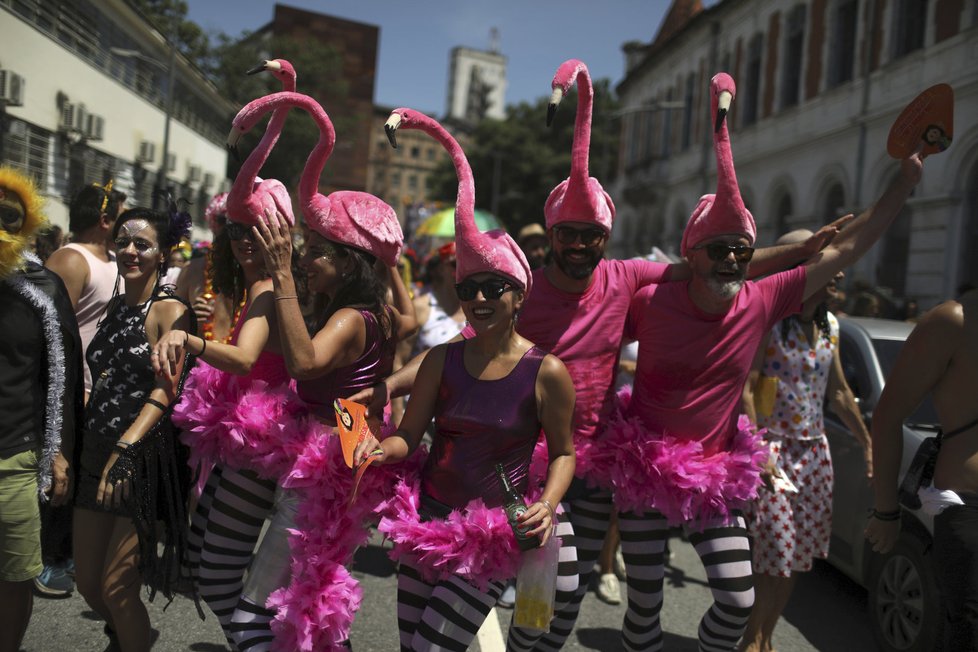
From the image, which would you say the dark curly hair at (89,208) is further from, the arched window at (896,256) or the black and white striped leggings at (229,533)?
the arched window at (896,256)

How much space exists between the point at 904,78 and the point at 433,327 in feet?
53.1

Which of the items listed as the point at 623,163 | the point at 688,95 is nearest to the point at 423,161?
the point at 623,163

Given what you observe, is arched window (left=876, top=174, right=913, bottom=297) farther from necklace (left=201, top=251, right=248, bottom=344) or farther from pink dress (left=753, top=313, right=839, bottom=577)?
necklace (left=201, top=251, right=248, bottom=344)

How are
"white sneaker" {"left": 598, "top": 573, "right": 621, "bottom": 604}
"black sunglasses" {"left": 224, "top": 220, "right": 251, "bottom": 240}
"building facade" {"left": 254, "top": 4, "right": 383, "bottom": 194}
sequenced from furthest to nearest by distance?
"building facade" {"left": 254, "top": 4, "right": 383, "bottom": 194}, "white sneaker" {"left": 598, "top": 573, "right": 621, "bottom": 604}, "black sunglasses" {"left": 224, "top": 220, "right": 251, "bottom": 240}

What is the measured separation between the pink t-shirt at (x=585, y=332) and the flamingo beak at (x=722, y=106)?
735 millimetres

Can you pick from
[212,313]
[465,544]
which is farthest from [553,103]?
[212,313]

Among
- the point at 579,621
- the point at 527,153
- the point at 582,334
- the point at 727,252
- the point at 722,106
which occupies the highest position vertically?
the point at 527,153

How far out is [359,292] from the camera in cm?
311

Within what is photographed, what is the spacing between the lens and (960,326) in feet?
8.98

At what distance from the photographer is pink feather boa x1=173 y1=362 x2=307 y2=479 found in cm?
296

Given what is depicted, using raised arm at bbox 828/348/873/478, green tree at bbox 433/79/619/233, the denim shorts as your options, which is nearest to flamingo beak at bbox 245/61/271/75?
the denim shorts

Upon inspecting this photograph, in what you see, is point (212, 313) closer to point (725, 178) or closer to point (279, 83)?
point (725, 178)

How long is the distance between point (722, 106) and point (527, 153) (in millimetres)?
44798

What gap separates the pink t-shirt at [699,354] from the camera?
129 inches
